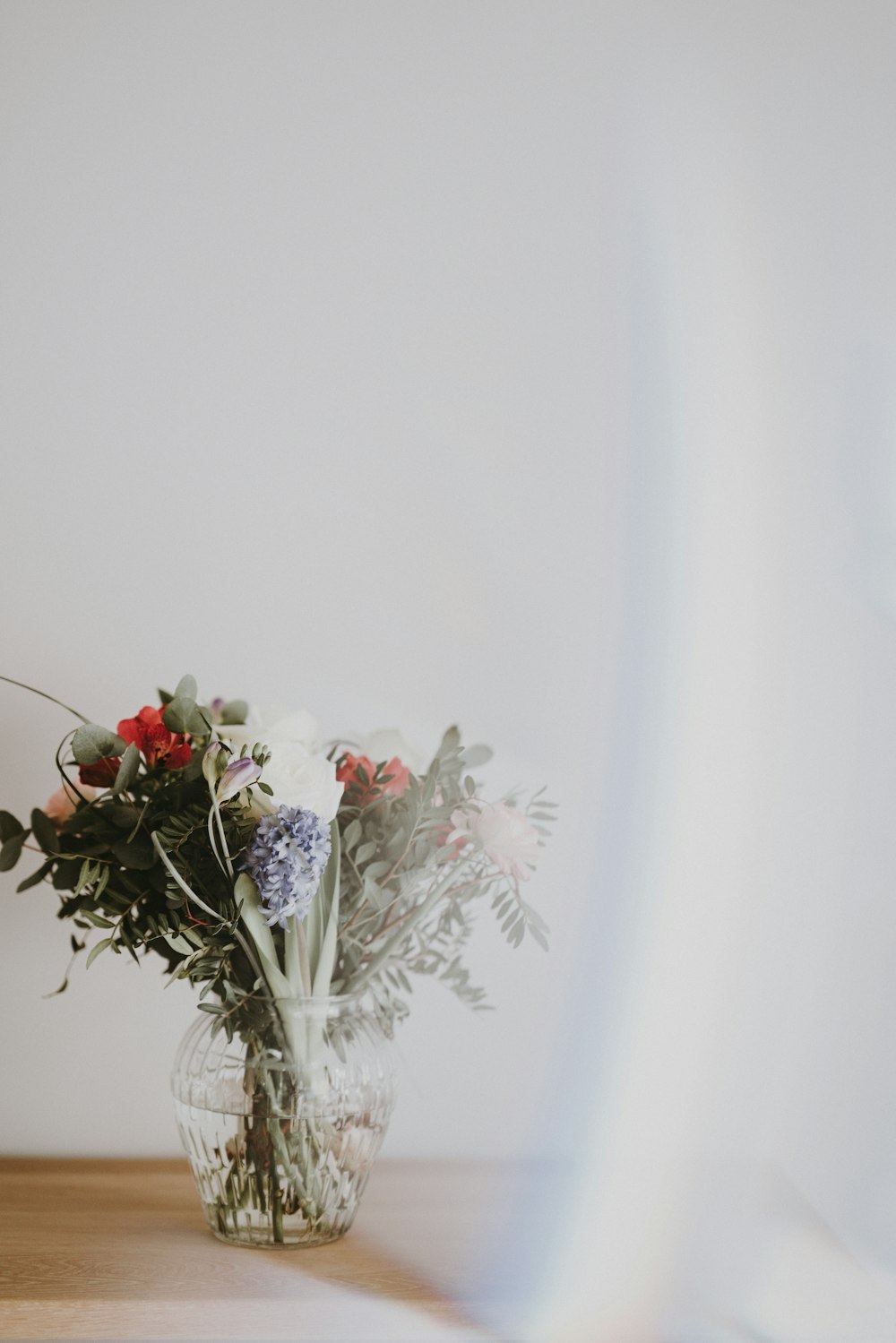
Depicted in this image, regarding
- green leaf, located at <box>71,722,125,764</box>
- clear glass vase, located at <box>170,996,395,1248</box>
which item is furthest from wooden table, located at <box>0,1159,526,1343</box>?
green leaf, located at <box>71,722,125,764</box>

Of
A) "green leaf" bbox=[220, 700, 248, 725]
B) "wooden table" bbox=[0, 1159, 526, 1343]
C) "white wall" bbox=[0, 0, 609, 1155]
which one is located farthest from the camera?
"white wall" bbox=[0, 0, 609, 1155]

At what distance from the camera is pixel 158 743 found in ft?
2.80

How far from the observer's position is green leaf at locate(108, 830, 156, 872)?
836 millimetres

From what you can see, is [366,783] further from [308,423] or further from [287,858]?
[308,423]

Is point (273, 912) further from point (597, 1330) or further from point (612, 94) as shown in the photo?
point (612, 94)

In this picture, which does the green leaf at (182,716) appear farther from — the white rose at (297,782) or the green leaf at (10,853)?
Result: the green leaf at (10,853)

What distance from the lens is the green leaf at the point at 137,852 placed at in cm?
84

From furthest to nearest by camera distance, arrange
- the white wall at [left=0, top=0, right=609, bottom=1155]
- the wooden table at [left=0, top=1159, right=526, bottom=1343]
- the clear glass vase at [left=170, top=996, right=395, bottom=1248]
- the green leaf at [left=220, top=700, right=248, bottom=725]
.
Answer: the white wall at [left=0, top=0, right=609, bottom=1155], the green leaf at [left=220, top=700, right=248, bottom=725], the clear glass vase at [left=170, top=996, right=395, bottom=1248], the wooden table at [left=0, top=1159, right=526, bottom=1343]

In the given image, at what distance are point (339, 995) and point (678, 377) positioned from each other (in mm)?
744

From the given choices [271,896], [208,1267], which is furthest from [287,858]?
[208,1267]

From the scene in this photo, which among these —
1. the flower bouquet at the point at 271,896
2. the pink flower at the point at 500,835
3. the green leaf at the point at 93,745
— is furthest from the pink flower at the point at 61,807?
the pink flower at the point at 500,835

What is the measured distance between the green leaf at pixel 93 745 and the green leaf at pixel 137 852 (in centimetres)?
7

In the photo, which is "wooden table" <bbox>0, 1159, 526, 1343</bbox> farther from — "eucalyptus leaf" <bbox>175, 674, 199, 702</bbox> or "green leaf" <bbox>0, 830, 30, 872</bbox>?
"eucalyptus leaf" <bbox>175, 674, 199, 702</bbox>

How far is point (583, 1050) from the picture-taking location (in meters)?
1.13
